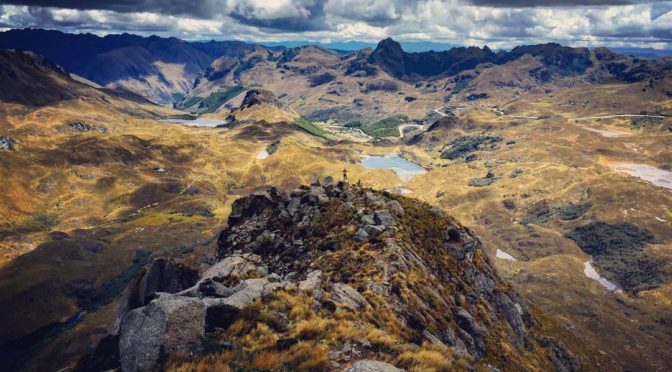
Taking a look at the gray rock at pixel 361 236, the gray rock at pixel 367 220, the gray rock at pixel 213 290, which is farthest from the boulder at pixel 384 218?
the gray rock at pixel 213 290

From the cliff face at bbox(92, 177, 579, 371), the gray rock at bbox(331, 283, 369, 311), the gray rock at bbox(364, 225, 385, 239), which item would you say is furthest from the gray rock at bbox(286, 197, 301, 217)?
the gray rock at bbox(331, 283, 369, 311)

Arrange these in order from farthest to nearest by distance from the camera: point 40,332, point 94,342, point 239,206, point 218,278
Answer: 1. point 40,332
2. point 94,342
3. point 239,206
4. point 218,278

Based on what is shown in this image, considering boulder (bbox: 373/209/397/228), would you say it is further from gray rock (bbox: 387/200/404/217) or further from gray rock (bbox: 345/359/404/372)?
gray rock (bbox: 345/359/404/372)

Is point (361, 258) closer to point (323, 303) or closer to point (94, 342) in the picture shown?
point (323, 303)

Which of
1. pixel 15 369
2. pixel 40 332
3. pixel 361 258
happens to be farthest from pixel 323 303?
pixel 40 332

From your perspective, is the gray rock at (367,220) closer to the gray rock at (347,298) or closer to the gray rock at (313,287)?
the gray rock at (347,298)

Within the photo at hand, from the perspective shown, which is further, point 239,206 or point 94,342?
point 94,342
